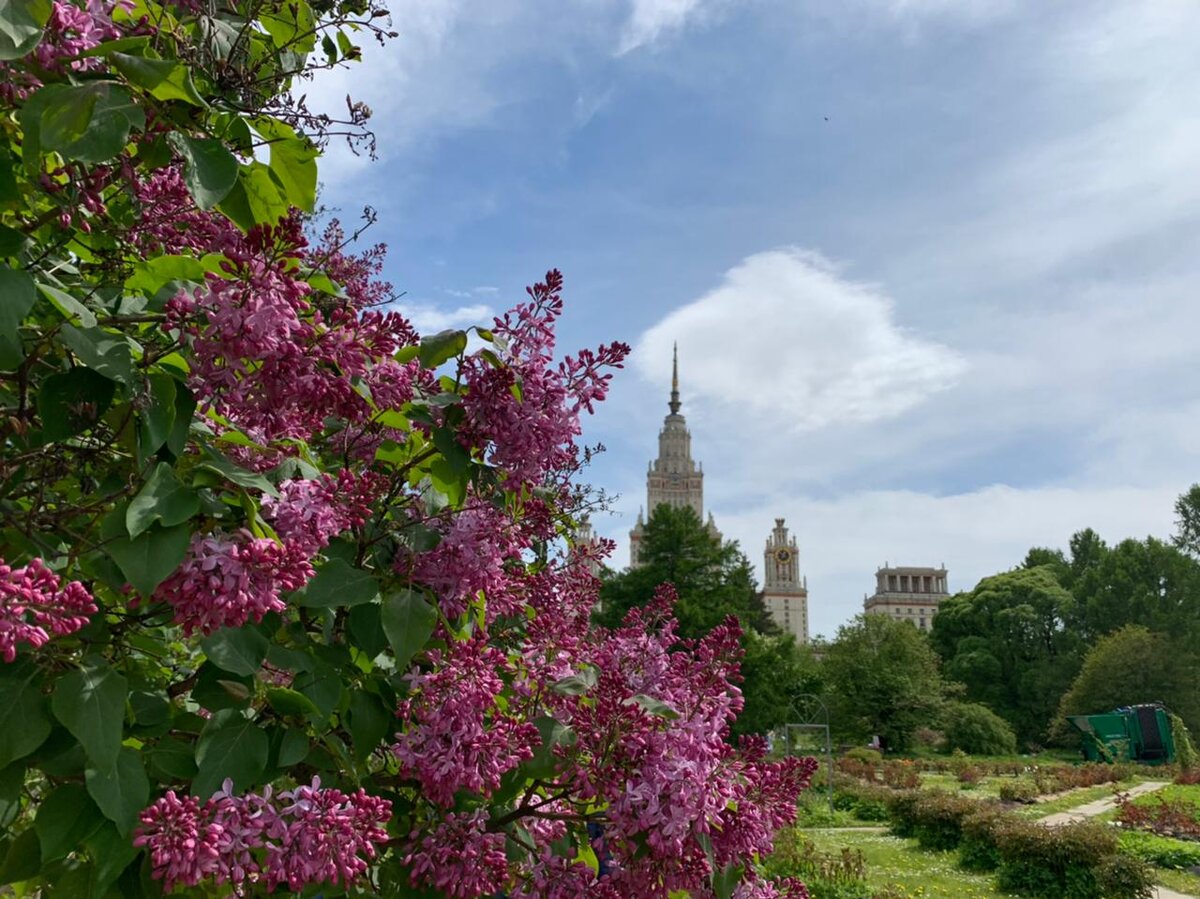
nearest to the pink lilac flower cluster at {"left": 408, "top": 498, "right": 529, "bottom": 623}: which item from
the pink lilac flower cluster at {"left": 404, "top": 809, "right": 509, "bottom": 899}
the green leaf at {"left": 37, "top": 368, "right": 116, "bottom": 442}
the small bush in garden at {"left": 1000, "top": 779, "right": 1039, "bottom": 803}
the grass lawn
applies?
the pink lilac flower cluster at {"left": 404, "top": 809, "right": 509, "bottom": 899}

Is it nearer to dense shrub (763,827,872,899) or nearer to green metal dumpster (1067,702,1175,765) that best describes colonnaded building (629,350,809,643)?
green metal dumpster (1067,702,1175,765)

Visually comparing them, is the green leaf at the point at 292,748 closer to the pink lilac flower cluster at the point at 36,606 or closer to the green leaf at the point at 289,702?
the green leaf at the point at 289,702

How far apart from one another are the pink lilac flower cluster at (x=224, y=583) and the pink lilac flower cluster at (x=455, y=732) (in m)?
0.53

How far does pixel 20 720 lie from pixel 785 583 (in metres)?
160

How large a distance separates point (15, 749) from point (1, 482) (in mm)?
564

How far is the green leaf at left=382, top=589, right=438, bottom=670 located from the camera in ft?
6.06

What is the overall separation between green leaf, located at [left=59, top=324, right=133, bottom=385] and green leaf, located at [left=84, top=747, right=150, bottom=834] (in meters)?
0.63

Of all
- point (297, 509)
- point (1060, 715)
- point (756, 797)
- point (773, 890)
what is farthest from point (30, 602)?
point (1060, 715)

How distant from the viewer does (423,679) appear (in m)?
1.96

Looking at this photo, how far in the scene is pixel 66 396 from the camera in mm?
1612

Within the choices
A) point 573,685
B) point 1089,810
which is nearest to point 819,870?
point 573,685

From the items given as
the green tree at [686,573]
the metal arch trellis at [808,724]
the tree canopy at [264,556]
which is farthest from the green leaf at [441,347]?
the green tree at [686,573]

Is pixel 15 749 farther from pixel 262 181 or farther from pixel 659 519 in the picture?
pixel 659 519

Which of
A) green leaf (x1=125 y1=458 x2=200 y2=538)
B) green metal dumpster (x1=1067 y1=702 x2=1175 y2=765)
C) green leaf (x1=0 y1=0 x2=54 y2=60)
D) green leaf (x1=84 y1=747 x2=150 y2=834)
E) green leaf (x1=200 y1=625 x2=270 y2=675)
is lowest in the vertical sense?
green metal dumpster (x1=1067 y1=702 x2=1175 y2=765)
